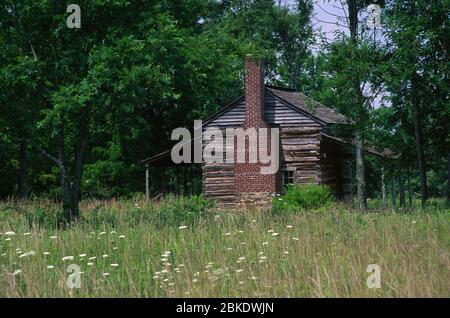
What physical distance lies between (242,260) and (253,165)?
1948cm

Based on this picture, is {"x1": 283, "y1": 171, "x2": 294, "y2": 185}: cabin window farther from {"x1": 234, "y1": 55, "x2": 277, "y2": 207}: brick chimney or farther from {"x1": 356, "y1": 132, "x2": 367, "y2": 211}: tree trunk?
{"x1": 356, "y1": 132, "x2": 367, "y2": 211}: tree trunk

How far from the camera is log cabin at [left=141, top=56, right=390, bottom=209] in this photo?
2717cm

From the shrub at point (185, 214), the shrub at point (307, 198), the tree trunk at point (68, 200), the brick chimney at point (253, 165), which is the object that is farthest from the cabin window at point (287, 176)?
the tree trunk at point (68, 200)

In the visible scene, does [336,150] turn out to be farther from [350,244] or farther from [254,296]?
[254,296]

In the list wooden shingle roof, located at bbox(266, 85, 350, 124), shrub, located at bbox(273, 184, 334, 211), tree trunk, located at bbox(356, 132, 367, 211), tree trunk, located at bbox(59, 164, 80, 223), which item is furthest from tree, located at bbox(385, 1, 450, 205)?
tree trunk, located at bbox(59, 164, 80, 223)

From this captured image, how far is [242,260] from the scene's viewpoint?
7.86m

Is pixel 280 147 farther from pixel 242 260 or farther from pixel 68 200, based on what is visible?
pixel 242 260

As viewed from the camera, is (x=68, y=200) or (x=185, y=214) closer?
(x=68, y=200)

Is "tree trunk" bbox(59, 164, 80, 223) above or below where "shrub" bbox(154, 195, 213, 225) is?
above

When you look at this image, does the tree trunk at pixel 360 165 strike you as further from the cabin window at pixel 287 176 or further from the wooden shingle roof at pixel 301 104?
the cabin window at pixel 287 176

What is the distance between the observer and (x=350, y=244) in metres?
8.51

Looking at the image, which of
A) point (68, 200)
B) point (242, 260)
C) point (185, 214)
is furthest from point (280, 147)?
point (242, 260)

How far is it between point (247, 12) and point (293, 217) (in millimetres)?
35393

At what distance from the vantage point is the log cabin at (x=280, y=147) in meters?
27.2
